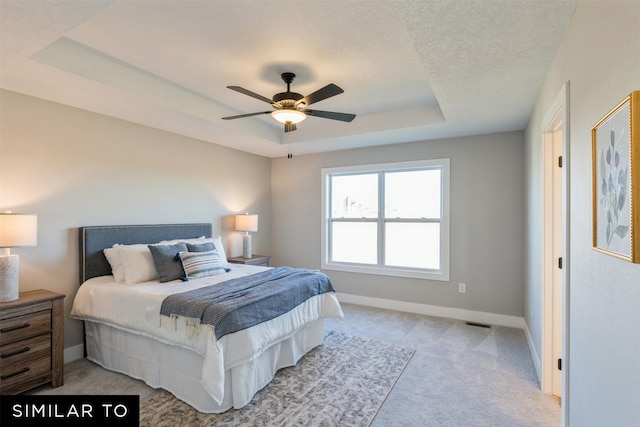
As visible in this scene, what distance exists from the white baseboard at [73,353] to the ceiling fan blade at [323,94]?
10.2ft

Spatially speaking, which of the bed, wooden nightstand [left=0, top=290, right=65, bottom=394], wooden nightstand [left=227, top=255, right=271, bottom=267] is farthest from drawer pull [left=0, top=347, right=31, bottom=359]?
wooden nightstand [left=227, top=255, right=271, bottom=267]

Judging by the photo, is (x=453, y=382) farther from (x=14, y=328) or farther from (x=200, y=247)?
(x=14, y=328)

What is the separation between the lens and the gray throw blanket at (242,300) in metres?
2.27

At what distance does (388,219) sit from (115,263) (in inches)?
140

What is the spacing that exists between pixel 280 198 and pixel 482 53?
4.15 m

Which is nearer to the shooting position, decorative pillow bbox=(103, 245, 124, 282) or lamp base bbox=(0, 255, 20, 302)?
lamp base bbox=(0, 255, 20, 302)

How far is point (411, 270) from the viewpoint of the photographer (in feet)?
15.4

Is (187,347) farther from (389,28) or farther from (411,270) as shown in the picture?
(411,270)

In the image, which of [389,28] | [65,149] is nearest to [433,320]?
[389,28]

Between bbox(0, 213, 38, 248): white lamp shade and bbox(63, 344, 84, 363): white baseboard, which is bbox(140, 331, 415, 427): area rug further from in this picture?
bbox(0, 213, 38, 248): white lamp shade

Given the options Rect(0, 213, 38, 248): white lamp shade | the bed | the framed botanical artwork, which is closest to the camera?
the framed botanical artwork

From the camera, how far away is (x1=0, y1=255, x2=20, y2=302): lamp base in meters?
2.43

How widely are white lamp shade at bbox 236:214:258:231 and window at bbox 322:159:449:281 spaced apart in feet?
3.81

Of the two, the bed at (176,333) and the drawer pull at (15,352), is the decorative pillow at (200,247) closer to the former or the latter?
the bed at (176,333)
